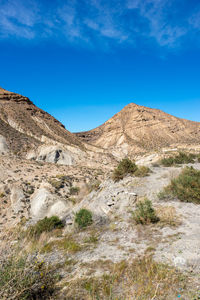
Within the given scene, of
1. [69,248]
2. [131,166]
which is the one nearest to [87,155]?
[131,166]

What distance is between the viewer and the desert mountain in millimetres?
56991

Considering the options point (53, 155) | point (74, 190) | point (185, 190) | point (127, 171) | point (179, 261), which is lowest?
A: point (74, 190)

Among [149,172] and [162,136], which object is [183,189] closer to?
[149,172]

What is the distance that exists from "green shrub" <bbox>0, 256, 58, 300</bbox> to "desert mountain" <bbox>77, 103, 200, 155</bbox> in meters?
50.0

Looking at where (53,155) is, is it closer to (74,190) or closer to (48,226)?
(74,190)

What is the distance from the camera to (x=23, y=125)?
134 feet

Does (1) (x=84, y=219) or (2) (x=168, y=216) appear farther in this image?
(1) (x=84, y=219)

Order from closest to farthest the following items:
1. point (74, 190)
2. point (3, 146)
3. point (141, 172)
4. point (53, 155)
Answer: point (141, 172) → point (74, 190) → point (3, 146) → point (53, 155)

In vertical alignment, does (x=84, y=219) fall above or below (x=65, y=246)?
above

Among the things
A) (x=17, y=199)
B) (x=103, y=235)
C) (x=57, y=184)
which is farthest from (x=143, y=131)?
(x=103, y=235)

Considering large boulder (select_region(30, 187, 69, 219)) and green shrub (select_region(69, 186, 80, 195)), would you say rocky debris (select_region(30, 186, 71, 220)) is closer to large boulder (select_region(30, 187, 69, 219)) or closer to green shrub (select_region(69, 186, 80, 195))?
large boulder (select_region(30, 187, 69, 219))

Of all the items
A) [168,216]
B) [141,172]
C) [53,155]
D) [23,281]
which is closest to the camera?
[23,281]

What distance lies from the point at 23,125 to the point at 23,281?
4247cm

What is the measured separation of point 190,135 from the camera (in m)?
61.4
